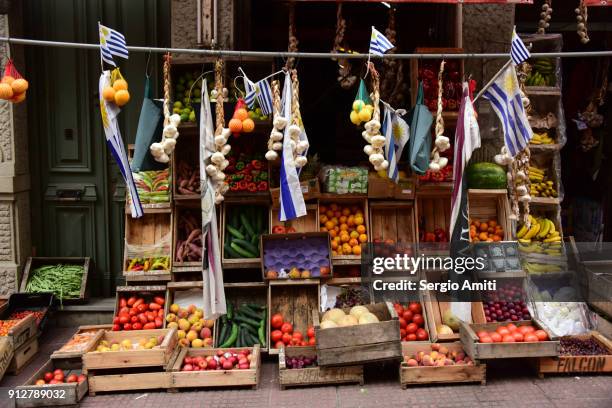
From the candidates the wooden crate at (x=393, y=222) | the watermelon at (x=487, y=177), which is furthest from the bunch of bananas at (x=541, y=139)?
the wooden crate at (x=393, y=222)

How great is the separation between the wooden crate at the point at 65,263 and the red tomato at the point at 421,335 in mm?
4116

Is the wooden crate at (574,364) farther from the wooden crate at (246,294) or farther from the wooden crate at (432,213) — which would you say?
the wooden crate at (246,294)

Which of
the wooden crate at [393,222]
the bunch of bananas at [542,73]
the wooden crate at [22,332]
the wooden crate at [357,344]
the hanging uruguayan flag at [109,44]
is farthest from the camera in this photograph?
the bunch of bananas at [542,73]

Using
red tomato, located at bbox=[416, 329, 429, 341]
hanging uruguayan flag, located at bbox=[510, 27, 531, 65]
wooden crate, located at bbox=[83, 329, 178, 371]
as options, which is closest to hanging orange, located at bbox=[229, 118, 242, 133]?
wooden crate, located at bbox=[83, 329, 178, 371]

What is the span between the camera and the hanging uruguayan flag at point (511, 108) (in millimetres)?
5191

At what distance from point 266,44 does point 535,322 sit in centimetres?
484

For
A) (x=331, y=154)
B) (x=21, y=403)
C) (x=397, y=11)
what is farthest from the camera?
(x=331, y=154)

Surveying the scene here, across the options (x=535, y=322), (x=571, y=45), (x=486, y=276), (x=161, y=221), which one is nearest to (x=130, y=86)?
(x=161, y=221)

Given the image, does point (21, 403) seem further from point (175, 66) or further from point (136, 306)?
point (175, 66)

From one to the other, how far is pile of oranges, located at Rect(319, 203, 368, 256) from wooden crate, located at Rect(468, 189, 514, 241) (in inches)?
54.5

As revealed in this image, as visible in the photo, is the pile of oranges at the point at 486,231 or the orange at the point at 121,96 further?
the pile of oranges at the point at 486,231

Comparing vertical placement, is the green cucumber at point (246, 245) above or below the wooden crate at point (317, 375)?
→ above

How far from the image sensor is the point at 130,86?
7191 millimetres

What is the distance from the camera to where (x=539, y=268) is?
6895 mm
